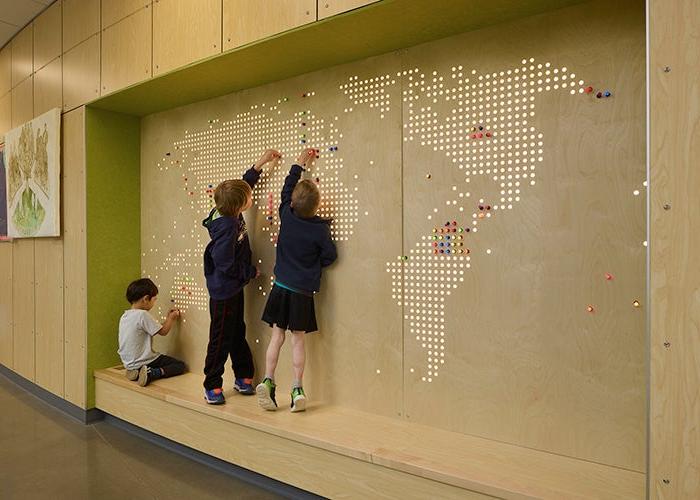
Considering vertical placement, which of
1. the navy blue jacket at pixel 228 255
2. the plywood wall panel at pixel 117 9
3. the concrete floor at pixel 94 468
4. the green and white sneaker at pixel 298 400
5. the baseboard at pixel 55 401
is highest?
the plywood wall panel at pixel 117 9

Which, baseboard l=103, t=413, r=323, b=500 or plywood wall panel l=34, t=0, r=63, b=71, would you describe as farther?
plywood wall panel l=34, t=0, r=63, b=71

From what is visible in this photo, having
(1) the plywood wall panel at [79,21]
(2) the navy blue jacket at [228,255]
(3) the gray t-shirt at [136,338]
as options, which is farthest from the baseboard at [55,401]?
(1) the plywood wall panel at [79,21]

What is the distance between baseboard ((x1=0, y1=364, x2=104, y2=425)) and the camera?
3500mm

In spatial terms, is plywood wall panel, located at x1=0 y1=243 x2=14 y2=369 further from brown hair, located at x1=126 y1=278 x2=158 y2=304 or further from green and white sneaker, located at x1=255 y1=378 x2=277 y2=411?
green and white sneaker, located at x1=255 y1=378 x2=277 y2=411

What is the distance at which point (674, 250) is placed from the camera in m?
1.39

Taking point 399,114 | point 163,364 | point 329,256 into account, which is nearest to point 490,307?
point 329,256

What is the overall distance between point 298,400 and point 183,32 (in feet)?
6.87

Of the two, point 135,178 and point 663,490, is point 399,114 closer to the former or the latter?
point 663,490

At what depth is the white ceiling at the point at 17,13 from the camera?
13.0 ft

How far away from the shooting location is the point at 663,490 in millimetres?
1407

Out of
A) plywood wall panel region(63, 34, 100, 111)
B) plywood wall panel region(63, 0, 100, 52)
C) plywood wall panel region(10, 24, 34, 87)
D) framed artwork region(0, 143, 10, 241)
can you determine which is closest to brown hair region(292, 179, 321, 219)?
plywood wall panel region(63, 34, 100, 111)

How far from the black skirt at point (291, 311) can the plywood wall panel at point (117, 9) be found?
76.6 inches

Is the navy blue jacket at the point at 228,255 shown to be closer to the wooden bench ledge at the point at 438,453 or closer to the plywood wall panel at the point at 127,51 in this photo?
the wooden bench ledge at the point at 438,453

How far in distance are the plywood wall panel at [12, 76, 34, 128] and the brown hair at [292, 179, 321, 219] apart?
9.50ft
